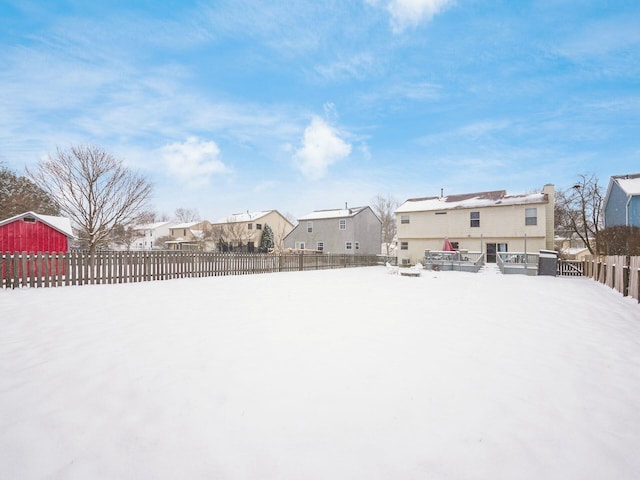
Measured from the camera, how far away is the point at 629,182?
2273 cm

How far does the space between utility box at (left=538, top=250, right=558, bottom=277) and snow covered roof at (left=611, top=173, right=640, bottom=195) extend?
897 centimetres

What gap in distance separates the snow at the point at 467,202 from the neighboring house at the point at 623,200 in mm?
4734

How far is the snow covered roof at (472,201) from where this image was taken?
25.2 metres

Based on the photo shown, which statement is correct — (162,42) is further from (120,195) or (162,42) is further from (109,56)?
(120,195)

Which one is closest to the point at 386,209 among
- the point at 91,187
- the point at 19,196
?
the point at 91,187

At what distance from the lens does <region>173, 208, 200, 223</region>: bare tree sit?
80.1m

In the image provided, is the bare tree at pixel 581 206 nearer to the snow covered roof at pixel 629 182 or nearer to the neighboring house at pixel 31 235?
the snow covered roof at pixel 629 182

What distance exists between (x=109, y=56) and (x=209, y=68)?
5.97 m

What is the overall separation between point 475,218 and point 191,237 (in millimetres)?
49670

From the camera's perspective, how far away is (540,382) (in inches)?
139

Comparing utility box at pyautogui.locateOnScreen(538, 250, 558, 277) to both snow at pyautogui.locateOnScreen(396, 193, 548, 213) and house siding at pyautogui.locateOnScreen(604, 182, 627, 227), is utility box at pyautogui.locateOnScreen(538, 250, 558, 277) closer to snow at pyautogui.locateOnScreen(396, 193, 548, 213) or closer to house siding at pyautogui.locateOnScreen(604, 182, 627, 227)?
snow at pyautogui.locateOnScreen(396, 193, 548, 213)

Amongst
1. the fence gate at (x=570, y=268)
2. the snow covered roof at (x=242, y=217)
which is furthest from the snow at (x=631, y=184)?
the snow covered roof at (x=242, y=217)

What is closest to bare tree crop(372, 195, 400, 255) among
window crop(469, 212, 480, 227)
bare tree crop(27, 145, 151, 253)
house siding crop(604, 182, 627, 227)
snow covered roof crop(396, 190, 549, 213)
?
snow covered roof crop(396, 190, 549, 213)

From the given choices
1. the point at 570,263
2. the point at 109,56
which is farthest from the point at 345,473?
the point at 570,263
